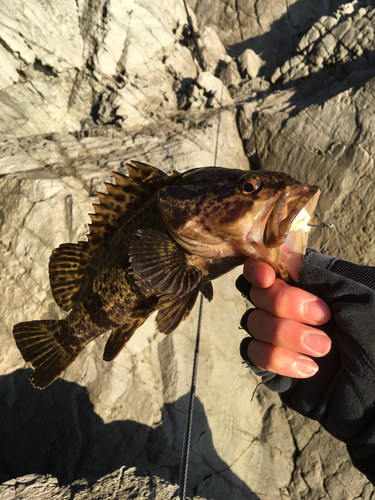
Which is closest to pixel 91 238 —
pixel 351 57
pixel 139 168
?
pixel 139 168

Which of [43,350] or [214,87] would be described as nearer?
[43,350]

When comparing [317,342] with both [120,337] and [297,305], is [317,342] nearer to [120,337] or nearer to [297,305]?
[297,305]

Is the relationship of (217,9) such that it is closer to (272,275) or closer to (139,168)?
(139,168)

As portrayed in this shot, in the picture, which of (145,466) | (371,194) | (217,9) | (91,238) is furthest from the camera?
(217,9)

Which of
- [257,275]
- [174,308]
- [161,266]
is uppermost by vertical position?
[161,266]

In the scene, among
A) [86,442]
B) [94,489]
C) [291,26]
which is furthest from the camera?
[291,26]

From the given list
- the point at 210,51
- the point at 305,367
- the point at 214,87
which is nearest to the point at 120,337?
the point at 305,367

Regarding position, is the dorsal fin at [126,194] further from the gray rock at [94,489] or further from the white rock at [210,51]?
the white rock at [210,51]
